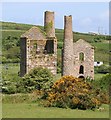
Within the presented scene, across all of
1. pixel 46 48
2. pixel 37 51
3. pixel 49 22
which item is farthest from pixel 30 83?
pixel 49 22

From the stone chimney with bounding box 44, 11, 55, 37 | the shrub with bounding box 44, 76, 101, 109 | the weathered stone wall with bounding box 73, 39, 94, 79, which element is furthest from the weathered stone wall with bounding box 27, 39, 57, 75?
the shrub with bounding box 44, 76, 101, 109

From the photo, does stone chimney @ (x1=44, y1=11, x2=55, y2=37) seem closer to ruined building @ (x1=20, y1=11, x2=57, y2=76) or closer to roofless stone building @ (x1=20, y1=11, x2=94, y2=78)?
roofless stone building @ (x1=20, y1=11, x2=94, y2=78)

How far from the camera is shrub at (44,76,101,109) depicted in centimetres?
3184

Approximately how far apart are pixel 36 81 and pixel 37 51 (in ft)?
25.2

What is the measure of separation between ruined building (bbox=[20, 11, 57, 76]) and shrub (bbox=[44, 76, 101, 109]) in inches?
458

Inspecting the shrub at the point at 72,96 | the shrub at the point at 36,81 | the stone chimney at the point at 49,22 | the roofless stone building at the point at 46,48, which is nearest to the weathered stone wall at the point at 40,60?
the roofless stone building at the point at 46,48

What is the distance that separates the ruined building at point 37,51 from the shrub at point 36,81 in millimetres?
4619

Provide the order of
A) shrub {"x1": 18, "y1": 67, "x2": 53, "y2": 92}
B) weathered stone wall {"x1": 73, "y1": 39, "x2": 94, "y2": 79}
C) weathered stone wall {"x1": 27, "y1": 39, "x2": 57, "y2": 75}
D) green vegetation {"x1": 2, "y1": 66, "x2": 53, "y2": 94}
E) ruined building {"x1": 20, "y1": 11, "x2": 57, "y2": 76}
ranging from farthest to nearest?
1. weathered stone wall {"x1": 73, "y1": 39, "x2": 94, "y2": 79}
2. ruined building {"x1": 20, "y1": 11, "x2": 57, "y2": 76}
3. weathered stone wall {"x1": 27, "y1": 39, "x2": 57, "y2": 75}
4. shrub {"x1": 18, "y1": 67, "x2": 53, "y2": 92}
5. green vegetation {"x1": 2, "y1": 66, "x2": 53, "y2": 94}

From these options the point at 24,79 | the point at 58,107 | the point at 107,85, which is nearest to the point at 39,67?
the point at 24,79

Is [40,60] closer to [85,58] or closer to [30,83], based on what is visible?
[30,83]

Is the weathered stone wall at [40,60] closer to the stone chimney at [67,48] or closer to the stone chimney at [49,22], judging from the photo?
the stone chimney at [67,48]

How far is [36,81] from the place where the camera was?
4112 centimetres

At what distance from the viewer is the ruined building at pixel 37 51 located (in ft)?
154

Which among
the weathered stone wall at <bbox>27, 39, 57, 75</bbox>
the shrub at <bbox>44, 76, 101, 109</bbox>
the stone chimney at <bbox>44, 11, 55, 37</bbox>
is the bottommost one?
the shrub at <bbox>44, 76, 101, 109</bbox>
